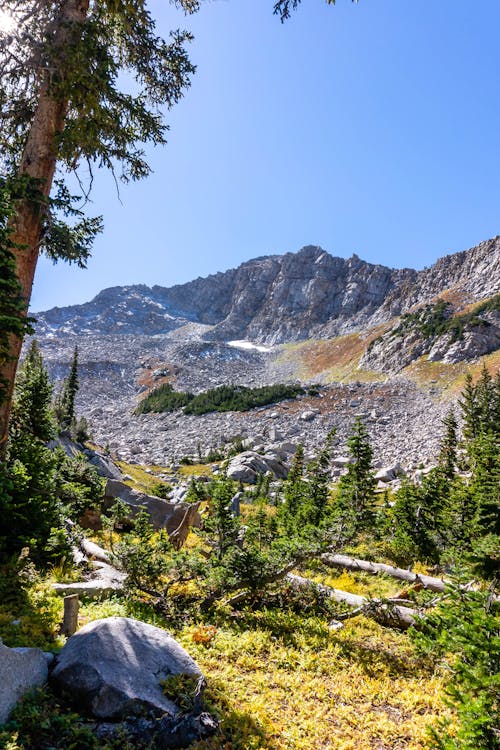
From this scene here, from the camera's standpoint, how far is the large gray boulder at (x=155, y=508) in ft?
57.0

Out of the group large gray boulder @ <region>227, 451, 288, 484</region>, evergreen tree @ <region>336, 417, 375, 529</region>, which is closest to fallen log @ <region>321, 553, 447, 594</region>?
evergreen tree @ <region>336, 417, 375, 529</region>

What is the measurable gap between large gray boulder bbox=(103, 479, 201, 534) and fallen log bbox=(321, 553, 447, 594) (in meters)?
6.51

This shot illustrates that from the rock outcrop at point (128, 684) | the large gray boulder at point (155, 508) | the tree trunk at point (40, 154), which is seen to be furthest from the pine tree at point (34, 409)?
the rock outcrop at point (128, 684)

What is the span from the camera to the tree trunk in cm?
824

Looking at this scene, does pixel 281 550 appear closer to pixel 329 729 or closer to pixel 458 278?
pixel 329 729

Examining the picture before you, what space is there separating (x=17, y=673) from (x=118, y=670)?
116 centimetres

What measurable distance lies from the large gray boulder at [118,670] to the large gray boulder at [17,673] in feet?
0.72

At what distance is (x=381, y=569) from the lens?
13.7 meters

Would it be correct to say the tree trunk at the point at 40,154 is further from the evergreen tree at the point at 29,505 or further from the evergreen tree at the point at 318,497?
the evergreen tree at the point at 318,497

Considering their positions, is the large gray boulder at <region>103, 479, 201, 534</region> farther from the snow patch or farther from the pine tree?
the snow patch

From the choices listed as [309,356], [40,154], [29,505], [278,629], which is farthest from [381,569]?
[309,356]

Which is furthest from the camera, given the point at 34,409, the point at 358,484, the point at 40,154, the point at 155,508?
the point at 34,409

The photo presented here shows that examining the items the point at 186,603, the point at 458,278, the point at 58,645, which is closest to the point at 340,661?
the point at 186,603

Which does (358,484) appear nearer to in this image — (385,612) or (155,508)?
(155,508)
